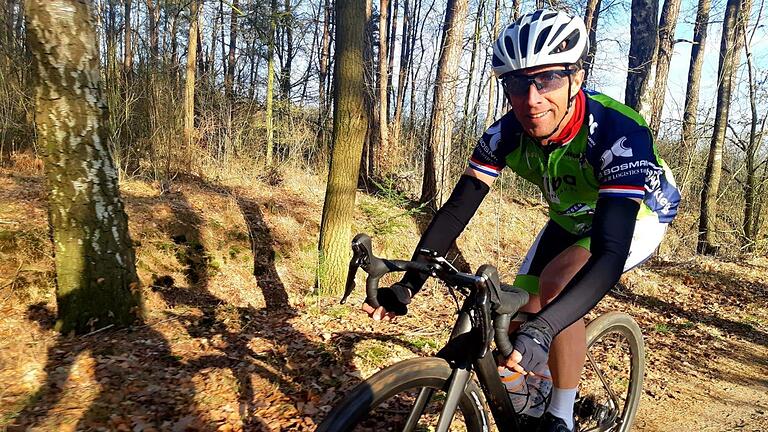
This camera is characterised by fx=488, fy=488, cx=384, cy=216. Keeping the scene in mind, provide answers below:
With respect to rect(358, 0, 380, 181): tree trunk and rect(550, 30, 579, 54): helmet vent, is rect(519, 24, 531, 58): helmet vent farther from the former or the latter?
rect(358, 0, 380, 181): tree trunk

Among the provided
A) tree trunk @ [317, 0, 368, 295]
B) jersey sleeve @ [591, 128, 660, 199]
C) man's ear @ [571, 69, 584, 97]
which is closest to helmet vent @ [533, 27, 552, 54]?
man's ear @ [571, 69, 584, 97]

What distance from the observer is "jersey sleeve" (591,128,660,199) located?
6.79 feet

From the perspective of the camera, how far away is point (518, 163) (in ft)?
8.94

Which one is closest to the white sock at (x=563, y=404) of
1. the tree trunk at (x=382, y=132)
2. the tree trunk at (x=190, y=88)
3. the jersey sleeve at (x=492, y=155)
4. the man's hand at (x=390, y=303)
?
the man's hand at (x=390, y=303)

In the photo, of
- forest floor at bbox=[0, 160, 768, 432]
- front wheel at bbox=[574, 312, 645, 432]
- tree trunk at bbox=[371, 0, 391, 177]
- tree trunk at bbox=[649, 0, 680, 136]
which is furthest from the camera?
tree trunk at bbox=[371, 0, 391, 177]

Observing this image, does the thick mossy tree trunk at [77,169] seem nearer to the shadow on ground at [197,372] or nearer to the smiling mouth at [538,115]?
the shadow on ground at [197,372]

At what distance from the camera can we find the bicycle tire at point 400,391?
5.46 ft

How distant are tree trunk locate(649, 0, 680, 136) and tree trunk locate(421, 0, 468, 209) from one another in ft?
12.4

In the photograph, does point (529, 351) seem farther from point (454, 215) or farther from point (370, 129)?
point (370, 129)

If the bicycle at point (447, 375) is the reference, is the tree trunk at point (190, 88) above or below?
above

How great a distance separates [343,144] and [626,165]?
13.7 ft

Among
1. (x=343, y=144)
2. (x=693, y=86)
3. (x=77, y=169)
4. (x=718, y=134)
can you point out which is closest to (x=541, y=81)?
(x=77, y=169)

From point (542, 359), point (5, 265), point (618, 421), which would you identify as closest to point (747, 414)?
point (618, 421)

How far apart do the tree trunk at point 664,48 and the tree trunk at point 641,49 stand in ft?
0.73
